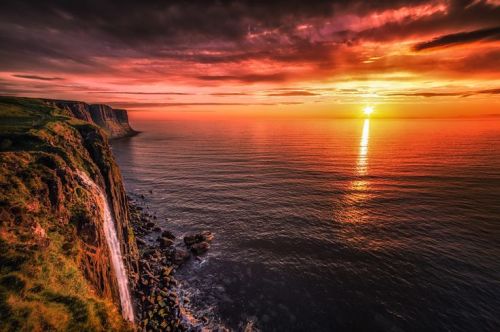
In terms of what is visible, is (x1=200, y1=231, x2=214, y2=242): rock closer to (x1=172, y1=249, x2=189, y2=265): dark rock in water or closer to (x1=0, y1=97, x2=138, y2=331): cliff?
(x1=172, y1=249, x2=189, y2=265): dark rock in water

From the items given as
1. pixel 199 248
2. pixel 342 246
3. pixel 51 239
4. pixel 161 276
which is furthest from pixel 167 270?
pixel 342 246

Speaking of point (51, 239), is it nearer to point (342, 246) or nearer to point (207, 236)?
point (207, 236)

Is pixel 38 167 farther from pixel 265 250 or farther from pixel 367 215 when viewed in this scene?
pixel 367 215

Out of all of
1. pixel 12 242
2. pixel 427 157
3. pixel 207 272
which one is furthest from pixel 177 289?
pixel 427 157

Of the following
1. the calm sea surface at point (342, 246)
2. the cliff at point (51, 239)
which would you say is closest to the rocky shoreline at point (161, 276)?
the calm sea surface at point (342, 246)

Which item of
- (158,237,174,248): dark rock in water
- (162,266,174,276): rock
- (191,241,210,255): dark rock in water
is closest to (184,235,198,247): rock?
(191,241,210,255): dark rock in water

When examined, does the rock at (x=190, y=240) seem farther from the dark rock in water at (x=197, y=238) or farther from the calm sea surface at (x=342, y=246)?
the calm sea surface at (x=342, y=246)
